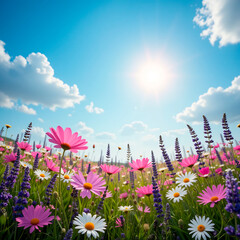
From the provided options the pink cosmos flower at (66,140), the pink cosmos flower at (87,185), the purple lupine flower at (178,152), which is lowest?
the pink cosmos flower at (87,185)

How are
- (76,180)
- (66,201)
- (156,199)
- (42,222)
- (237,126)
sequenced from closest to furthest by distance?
1. (42,222)
2. (76,180)
3. (156,199)
4. (66,201)
5. (237,126)

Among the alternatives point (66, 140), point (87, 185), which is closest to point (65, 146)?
point (66, 140)

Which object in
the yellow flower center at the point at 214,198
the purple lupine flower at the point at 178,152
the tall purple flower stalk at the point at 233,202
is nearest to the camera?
the tall purple flower stalk at the point at 233,202

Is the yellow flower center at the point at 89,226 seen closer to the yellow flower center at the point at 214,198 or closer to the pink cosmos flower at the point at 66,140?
the pink cosmos flower at the point at 66,140

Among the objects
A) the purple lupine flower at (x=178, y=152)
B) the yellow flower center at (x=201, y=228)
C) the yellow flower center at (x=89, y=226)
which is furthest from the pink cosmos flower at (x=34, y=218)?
the purple lupine flower at (x=178, y=152)

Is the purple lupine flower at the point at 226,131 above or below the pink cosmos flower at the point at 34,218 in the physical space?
above

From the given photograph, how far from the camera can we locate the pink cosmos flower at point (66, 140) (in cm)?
157

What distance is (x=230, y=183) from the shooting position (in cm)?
127

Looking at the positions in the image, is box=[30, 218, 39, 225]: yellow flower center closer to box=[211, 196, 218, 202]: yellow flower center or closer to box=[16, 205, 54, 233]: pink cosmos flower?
box=[16, 205, 54, 233]: pink cosmos flower

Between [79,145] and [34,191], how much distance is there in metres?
1.71

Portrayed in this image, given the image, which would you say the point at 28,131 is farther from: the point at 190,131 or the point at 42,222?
the point at 190,131

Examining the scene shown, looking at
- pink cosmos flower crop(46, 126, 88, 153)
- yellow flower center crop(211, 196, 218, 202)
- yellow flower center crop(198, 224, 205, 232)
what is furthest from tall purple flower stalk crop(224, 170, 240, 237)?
pink cosmos flower crop(46, 126, 88, 153)

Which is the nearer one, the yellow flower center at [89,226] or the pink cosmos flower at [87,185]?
the yellow flower center at [89,226]

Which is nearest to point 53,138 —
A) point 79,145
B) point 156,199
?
point 79,145
